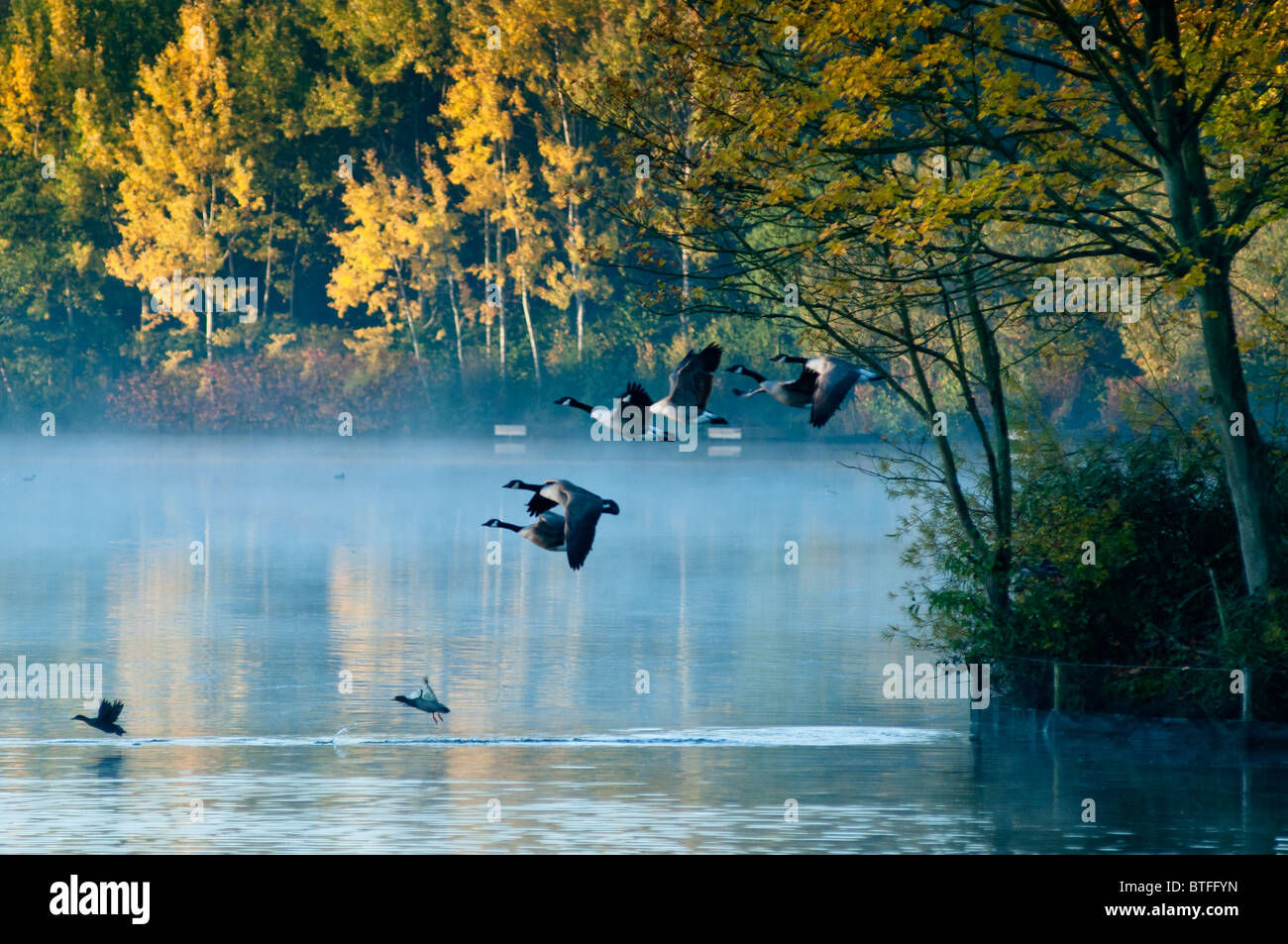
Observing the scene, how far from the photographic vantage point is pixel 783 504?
5859cm

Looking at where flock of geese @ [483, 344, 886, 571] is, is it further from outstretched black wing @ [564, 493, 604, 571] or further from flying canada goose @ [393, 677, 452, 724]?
flying canada goose @ [393, 677, 452, 724]

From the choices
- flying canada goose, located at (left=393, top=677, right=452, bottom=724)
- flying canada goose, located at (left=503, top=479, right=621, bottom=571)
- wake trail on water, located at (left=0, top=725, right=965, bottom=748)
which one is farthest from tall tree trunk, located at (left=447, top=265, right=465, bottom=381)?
flying canada goose, located at (left=503, top=479, right=621, bottom=571)

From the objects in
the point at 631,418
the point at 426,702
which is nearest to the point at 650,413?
the point at 631,418

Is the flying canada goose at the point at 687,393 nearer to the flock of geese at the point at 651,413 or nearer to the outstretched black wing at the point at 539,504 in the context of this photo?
the flock of geese at the point at 651,413

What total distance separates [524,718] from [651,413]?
799 cm

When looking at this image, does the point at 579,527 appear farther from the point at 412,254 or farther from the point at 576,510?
the point at 412,254

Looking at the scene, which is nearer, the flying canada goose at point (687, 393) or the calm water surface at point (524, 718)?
the flying canada goose at point (687, 393)

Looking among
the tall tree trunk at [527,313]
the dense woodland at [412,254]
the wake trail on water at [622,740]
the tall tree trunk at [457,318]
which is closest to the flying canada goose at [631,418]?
the dense woodland at [412,254]

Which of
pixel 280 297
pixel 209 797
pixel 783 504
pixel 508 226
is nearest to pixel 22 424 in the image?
pixel 280 297

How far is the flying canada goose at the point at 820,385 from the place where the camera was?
16.2m

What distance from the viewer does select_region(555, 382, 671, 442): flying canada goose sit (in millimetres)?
15215

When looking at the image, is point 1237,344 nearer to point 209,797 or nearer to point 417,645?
point 209,797

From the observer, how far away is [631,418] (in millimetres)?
15188
